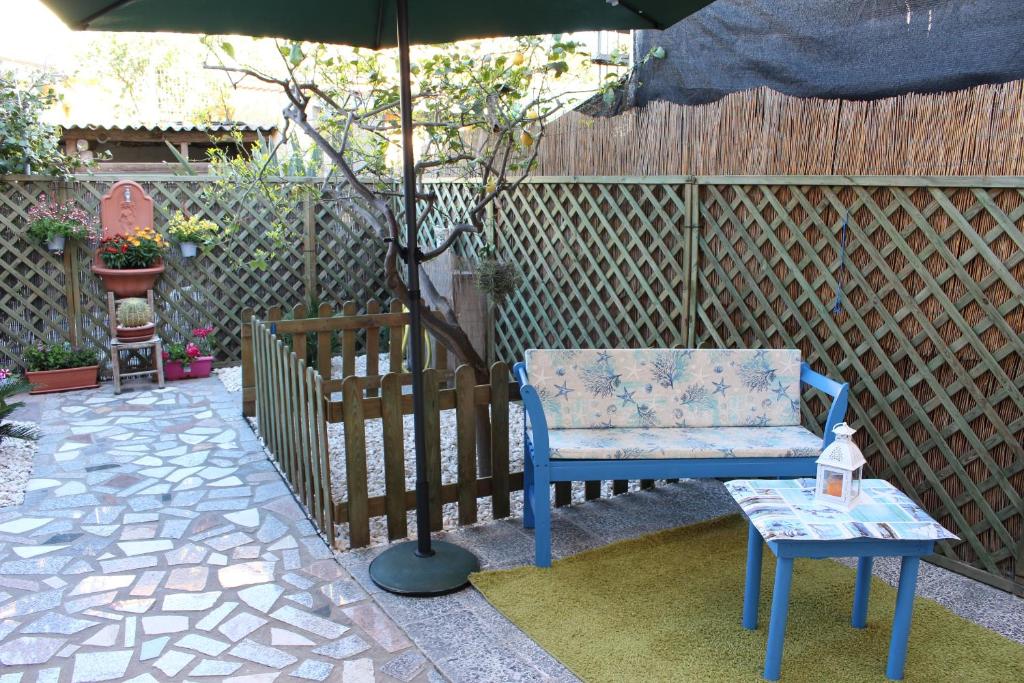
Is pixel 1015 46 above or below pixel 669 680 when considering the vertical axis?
above

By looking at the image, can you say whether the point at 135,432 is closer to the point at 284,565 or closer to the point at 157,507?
the point at 157,507

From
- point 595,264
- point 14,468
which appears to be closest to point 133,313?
point 14,468

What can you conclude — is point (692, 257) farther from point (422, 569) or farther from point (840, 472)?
point (422, 569)

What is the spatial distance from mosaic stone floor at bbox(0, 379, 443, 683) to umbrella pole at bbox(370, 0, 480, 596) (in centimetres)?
16

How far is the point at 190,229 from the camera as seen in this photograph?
22.1 feet

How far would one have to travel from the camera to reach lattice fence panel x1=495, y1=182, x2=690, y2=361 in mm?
4504

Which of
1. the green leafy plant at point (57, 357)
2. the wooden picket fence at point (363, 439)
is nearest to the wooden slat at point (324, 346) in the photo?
the wooden picket fence at point (363, 439)

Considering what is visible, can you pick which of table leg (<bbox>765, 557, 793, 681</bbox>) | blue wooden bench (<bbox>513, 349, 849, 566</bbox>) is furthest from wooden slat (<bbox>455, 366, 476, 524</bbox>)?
A: table leg (<bbox>765, 557, 793, 681</bbox>)

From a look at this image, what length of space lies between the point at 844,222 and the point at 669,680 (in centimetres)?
214

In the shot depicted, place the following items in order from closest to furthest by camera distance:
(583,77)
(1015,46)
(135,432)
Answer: (1015,46) < (135,432) < (583,77)

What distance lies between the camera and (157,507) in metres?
3.85

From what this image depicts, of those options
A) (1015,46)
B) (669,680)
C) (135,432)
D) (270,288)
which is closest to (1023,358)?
(1015,46)

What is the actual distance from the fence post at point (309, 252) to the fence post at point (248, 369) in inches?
82.6

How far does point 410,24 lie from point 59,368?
4.60m
